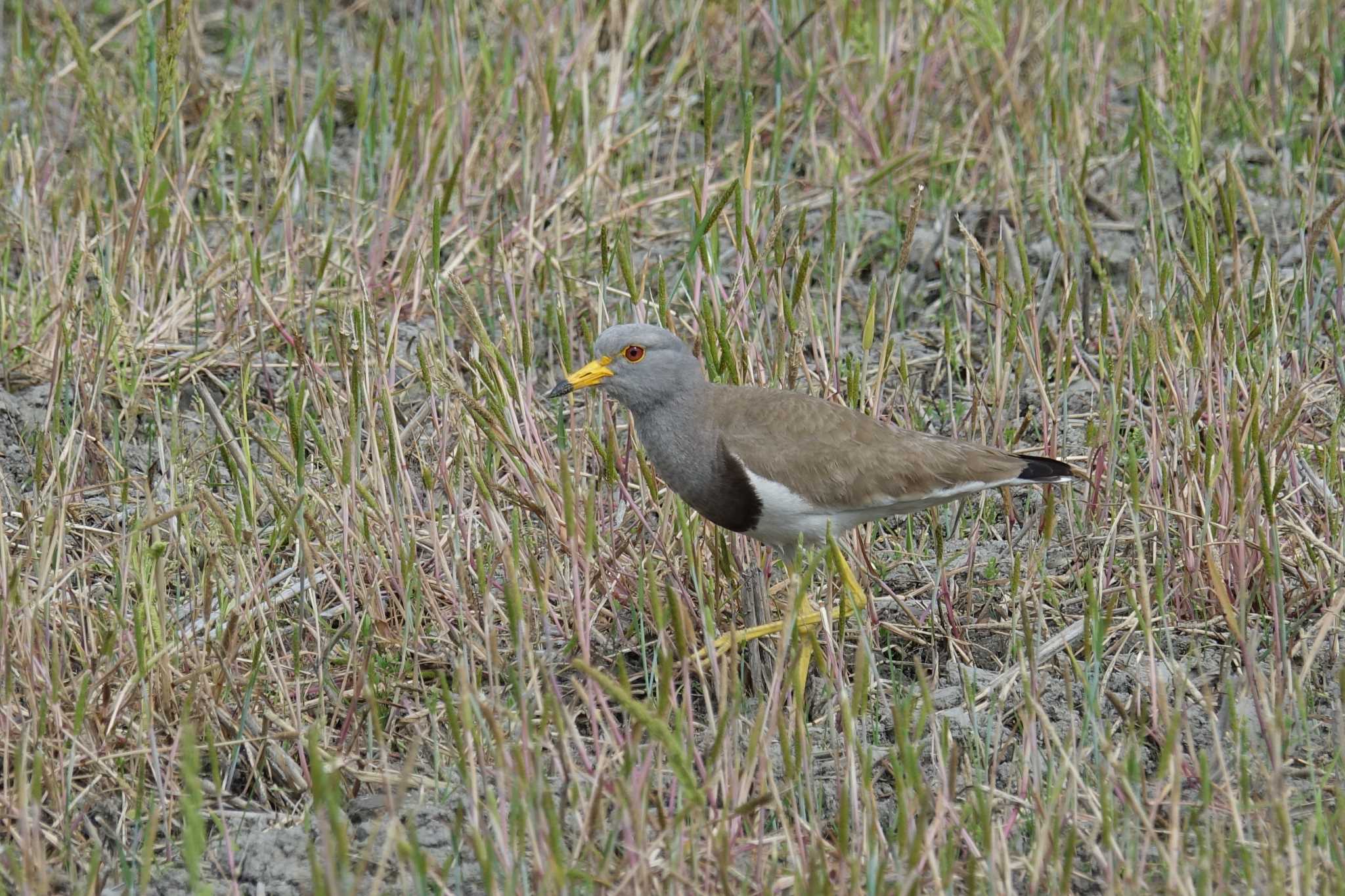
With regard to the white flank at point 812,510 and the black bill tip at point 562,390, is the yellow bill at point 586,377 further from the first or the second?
the white flank at point 812,510

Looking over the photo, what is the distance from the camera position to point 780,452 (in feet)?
12.5

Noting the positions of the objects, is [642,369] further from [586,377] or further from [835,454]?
[835,454]

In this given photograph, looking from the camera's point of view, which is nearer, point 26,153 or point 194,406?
point 194,406

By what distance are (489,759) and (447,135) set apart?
2913mm

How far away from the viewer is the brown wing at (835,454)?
3805 mm

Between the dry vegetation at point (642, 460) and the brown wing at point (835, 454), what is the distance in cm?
18

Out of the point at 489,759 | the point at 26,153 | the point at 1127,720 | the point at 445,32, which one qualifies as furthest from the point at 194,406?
the point at 1127,720

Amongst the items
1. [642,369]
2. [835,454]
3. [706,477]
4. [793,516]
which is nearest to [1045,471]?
[835,454]

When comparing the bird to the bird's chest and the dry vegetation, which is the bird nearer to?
the bird's chest

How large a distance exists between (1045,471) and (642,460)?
89 cm

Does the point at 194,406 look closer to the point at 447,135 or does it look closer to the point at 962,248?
the point at 447,135

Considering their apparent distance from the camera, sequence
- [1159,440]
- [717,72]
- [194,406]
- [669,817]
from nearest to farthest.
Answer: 1. [669,817]
2. [1159,440]
3. [194,406]
4. [717,72]

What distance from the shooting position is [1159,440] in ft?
13.5

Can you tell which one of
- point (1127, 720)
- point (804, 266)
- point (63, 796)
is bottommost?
point (63, 796)
